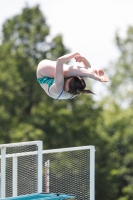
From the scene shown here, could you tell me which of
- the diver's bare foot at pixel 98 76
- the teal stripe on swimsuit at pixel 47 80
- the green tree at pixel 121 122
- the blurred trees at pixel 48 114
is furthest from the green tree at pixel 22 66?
the diver's bare foot at pixel 98 76

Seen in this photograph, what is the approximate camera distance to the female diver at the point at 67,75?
29.5 ft

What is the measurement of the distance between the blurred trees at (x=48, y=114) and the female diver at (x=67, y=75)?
23.4 meters

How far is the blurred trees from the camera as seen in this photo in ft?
117

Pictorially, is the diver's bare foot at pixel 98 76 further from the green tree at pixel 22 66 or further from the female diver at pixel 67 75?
the green tree at pixel 22 66

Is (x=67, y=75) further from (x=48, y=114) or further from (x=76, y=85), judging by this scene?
(x=48, y=114)

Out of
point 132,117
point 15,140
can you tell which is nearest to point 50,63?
point 15,140

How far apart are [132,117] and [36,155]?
27.3 meters

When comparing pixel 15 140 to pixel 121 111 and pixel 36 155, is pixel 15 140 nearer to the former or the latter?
pixel 121 111

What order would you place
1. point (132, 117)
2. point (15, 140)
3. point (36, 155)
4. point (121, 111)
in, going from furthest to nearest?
point (121, 111), point (132, 117), point (15, 140), point (36, 155)

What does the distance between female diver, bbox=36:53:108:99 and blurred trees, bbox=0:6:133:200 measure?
23.4 metres

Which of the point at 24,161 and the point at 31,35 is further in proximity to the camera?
the point at 31,35

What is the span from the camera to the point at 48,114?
3706 cm

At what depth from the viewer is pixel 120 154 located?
36625 mm

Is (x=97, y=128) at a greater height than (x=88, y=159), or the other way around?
(x=97, y=128)
